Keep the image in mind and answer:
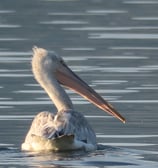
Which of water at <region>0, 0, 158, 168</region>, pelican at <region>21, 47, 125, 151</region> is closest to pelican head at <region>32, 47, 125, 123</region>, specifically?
pelican at <region>21, 47, 125, 151</region>

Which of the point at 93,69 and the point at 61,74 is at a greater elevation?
the point at 93,69

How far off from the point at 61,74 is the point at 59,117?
2.16 meters

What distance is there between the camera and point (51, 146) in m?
15.3

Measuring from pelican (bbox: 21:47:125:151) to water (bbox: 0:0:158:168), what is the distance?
15 cm

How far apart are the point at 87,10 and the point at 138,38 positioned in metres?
5.73

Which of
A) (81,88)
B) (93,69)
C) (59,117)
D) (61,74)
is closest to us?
(59,117)

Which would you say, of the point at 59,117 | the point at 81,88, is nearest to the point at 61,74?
the point at 81,88

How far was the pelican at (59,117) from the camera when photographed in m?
15.3

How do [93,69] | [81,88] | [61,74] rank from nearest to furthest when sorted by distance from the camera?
[81,88] < [61,74] < [93,69]

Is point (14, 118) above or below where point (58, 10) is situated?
below

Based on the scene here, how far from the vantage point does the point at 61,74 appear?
17.7 metres

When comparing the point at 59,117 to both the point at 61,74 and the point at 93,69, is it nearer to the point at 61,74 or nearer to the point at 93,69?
the point at 61,74

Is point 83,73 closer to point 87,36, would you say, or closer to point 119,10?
point 87,36

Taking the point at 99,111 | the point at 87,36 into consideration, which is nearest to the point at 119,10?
the point at 87,36
